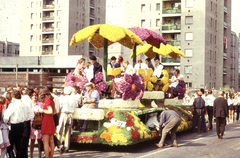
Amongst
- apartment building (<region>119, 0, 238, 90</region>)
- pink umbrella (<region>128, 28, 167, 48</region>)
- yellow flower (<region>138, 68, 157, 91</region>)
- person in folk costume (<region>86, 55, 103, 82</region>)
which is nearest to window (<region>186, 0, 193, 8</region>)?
apartment building (<region>119, 0, 238, 90</region>)

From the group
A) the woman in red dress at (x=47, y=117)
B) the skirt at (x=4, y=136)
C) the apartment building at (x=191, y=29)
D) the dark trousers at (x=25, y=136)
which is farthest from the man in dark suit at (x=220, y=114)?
the apartment building at (x=191, y=29)

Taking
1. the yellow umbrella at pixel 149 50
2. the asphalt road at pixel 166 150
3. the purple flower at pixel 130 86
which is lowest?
the asphalt road at pixel 166 150

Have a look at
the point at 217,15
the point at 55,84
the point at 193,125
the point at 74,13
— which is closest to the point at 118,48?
the point at 74,13

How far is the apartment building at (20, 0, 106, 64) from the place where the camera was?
80812 mm

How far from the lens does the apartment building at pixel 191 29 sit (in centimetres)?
6412

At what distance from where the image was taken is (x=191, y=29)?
64750 mm

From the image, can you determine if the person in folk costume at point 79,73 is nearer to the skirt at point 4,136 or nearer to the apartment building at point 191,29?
the skirt at point 4,136

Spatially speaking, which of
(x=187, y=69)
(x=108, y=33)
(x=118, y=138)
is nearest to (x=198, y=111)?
(x=108, y=33)

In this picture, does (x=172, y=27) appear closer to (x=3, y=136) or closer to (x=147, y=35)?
(x=147, y=35)

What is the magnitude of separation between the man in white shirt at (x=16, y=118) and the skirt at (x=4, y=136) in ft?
0.47

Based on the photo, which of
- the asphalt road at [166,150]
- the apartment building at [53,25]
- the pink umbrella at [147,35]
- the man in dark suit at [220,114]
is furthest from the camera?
the apartment building at [53,25]

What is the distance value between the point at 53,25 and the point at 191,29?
1181 inches

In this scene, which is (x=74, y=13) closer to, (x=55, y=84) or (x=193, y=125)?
(x=55, y=84)

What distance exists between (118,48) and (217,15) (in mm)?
27398
